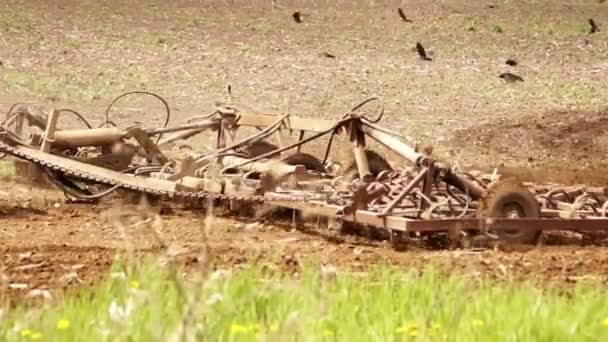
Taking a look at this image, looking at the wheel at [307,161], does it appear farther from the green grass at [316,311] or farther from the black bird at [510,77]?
the black bird at [510,77]

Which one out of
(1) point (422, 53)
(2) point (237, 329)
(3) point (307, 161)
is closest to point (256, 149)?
(3) point (307, 161)

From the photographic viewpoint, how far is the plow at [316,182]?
9930mm

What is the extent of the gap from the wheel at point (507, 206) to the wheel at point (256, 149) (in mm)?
2924

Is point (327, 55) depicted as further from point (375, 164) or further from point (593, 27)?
point (375, 164)

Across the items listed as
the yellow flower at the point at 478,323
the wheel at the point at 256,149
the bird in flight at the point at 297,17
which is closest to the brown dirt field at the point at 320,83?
the bird in flight at the point at 297,17

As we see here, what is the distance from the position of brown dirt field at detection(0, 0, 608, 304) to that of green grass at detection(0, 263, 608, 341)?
2.80 ft

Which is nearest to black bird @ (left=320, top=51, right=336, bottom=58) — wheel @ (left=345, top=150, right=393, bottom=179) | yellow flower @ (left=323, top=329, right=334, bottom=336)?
wheel @ (left=345, top=150, right=393, bottom=179)

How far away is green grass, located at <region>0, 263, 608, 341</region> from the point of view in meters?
5.37

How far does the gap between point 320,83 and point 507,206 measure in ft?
42.8

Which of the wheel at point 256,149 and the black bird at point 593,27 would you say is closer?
the wheel at point 256,149

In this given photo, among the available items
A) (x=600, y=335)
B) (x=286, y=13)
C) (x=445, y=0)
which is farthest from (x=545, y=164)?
(x=445, y=0)

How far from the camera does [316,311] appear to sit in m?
5.74

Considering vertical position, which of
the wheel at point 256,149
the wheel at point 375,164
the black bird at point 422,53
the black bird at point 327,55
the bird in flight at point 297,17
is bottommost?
the wheel at point 375,164

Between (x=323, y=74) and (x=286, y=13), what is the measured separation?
337 inches
